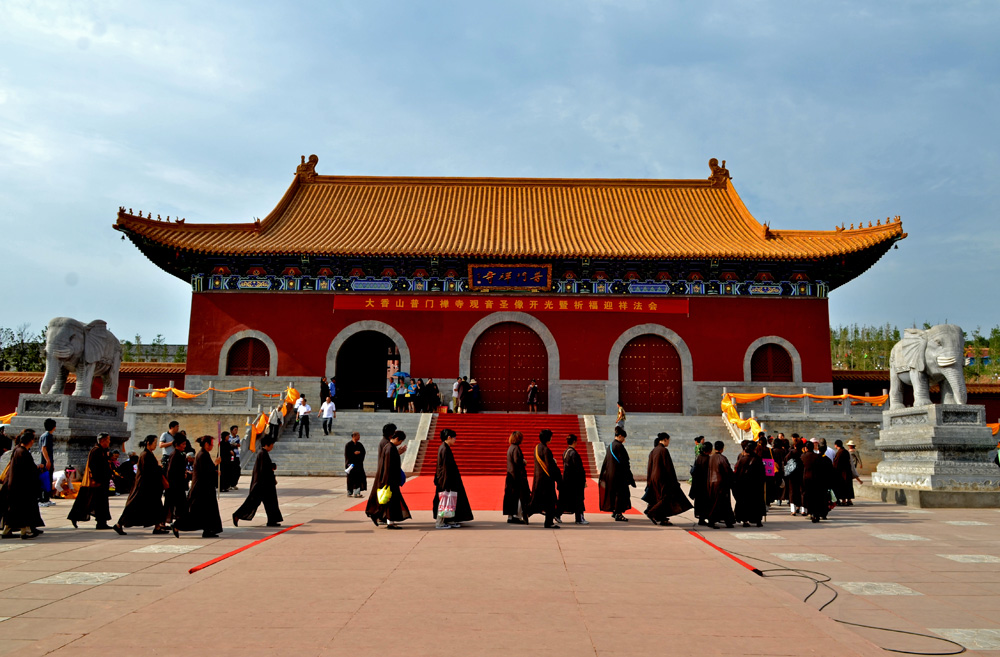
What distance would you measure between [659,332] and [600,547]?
13.6 m

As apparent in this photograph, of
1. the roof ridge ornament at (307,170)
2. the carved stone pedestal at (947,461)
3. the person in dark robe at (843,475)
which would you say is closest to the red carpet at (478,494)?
Answer: the person in dark robe at (843,475)

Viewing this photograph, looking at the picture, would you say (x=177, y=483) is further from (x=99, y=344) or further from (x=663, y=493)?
(x=99, y=344)

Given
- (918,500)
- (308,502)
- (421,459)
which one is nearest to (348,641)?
(308,502)

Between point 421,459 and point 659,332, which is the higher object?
point 659,332

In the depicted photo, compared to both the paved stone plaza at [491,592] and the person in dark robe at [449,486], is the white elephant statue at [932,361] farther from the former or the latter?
the person in dark robe at [449,486]

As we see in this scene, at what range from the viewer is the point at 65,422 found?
11.0m

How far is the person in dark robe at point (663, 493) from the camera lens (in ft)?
26.3

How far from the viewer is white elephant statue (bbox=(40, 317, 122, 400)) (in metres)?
11.6

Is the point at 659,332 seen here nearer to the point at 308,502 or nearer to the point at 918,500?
the point at 918,500

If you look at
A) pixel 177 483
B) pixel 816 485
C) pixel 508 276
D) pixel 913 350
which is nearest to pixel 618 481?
pixel 816 485

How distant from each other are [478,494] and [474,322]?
9074mm

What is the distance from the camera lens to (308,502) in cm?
1005

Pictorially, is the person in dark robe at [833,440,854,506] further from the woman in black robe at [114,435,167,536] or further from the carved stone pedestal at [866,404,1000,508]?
the woman in black robe at [114,435,167,536]

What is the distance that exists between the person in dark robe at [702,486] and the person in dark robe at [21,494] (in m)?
6.78
